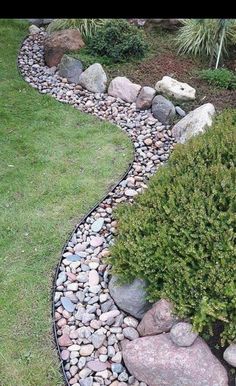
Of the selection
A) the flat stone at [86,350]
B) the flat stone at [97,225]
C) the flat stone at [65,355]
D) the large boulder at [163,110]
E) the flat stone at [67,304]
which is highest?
the large boulder at [163,110]

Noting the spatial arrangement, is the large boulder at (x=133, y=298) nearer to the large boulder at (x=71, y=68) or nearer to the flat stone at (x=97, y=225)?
the flat stone at (x=97, y=225)

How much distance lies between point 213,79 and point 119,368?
3.79 meters

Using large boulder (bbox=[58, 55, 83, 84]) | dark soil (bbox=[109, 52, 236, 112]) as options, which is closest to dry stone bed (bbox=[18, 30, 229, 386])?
dark soil (bbox=[109, 52, 236, 112])

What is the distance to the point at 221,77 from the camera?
5.11 metres

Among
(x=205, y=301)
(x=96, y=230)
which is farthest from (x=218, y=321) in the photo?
(x=96, y=230)

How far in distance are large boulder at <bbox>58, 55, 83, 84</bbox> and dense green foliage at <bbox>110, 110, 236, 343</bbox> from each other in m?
2.83

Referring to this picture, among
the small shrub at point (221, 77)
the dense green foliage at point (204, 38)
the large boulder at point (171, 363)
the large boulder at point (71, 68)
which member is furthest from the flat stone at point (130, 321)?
the dense green foliage at point (204, 38)

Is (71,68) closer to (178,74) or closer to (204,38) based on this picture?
(178,74)

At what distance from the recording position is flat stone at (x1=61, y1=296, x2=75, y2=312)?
2.79 meters

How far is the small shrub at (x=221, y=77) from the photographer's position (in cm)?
507

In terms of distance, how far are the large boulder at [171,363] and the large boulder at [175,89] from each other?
3.08m

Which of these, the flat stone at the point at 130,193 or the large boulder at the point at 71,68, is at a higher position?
the large boulder at the point at 71,68

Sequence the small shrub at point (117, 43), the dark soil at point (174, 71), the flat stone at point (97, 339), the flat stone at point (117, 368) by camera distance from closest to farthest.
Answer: the flat stone at point (117, 368), the flat stone at point (97, 339), the dark soil at point (174, 71), the small shrub at point (117, 43)

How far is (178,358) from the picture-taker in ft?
7.50
